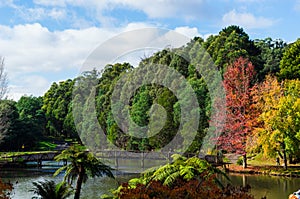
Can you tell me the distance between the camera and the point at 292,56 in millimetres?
30438

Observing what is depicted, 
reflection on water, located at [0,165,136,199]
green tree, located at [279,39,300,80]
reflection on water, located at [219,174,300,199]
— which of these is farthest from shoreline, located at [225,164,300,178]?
green tree, located at [279,39,300,80]

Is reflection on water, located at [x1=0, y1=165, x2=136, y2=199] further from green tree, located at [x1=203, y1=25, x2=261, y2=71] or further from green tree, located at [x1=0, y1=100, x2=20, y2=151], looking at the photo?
green tree, located at [x1=203, y1=25, x2=261, y2=71]

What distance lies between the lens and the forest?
22406 mm

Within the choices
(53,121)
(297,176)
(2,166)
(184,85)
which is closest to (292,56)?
(184,85)

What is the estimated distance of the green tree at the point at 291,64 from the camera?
29.1 metres

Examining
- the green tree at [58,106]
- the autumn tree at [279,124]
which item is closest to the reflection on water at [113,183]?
the autumn tree at [279,124]

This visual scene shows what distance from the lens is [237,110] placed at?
83.9 ft

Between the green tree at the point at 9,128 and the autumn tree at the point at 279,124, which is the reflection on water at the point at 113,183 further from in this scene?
the green tree at the point at 9,128

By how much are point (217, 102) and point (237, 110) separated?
1.54m

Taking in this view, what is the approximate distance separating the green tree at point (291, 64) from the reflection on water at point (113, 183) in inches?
394

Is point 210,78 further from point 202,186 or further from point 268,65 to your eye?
point 202,186

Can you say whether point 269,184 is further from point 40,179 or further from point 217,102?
point 40,179

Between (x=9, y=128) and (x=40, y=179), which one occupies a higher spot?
(x=9, y=128)

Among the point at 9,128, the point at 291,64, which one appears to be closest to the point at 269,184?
the point at 291,64
